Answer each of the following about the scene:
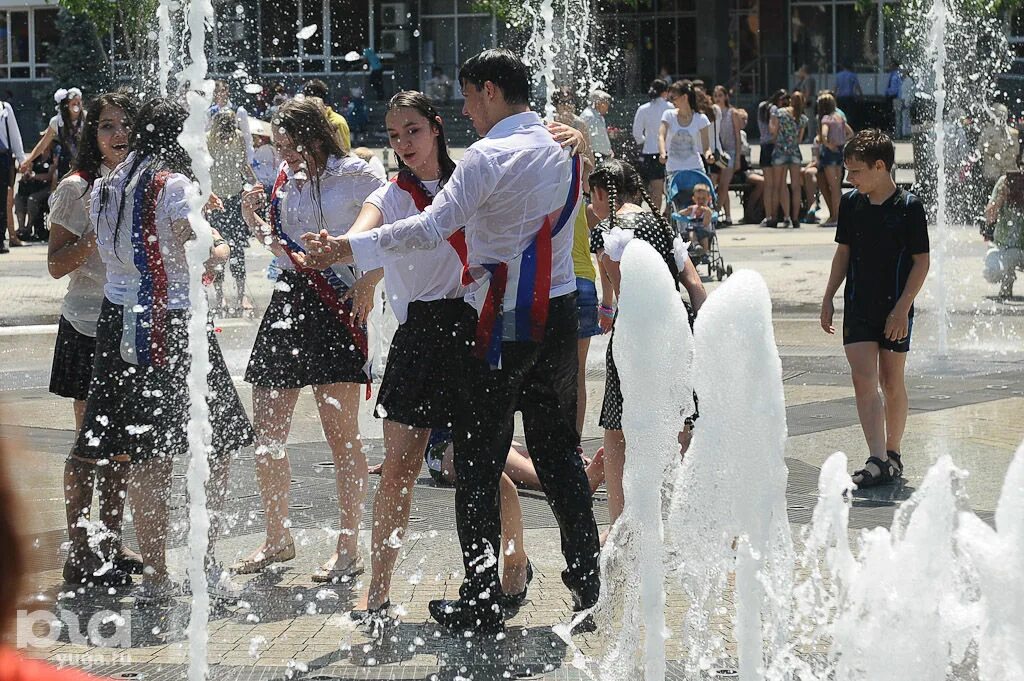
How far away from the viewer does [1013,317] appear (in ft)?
40.4

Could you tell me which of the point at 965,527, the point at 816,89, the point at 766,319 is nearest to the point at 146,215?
the point at 766,319

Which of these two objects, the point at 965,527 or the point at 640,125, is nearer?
the point at 965,527

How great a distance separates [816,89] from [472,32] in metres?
9.79

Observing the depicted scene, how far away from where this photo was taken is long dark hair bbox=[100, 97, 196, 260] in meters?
5.52

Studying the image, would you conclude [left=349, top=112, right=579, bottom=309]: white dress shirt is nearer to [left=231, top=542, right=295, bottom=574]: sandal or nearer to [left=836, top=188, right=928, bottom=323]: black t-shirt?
[left=231, top=542, right=295, bottom=574]: sandal

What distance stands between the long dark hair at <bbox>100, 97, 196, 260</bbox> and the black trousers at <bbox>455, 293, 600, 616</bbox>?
1356 mm

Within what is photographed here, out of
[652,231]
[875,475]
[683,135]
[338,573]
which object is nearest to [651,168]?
[683,135]

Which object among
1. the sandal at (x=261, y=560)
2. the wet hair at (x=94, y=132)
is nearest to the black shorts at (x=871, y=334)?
the sandal at (x=261, y=560)

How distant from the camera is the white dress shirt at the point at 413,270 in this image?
5285mm

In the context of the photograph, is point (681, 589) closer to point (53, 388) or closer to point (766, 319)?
point (766, 319)

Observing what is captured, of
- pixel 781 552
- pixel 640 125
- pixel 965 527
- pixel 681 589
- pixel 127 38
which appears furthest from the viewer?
pixel 127 38

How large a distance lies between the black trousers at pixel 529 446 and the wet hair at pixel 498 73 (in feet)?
2.39

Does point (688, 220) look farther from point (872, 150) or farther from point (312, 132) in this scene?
point (312, 132)

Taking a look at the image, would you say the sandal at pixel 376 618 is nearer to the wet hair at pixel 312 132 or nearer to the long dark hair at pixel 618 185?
the wet hair at pixel 312 132
